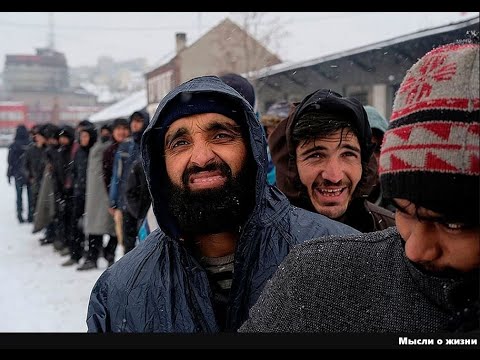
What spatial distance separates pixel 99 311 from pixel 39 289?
443cm

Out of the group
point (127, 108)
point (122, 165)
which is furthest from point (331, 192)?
point (127, 108)

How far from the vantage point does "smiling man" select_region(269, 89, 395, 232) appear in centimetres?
183

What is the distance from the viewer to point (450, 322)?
75 centimetres

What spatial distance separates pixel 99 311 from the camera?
1285mm

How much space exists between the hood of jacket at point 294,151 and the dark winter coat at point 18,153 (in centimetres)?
911

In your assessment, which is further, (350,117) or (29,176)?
(29,176)

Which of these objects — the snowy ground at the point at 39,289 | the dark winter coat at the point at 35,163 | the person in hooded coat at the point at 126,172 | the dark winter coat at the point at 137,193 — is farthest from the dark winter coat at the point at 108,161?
the dark winter coat at the point at 35,163

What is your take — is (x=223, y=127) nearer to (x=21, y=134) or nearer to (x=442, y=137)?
(x=442, y=137)

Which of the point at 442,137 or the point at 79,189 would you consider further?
the point at 79,189

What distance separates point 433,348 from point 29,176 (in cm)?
896

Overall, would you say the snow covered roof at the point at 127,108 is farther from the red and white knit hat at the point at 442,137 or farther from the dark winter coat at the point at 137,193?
the red and white knit hat at the point at 442,137

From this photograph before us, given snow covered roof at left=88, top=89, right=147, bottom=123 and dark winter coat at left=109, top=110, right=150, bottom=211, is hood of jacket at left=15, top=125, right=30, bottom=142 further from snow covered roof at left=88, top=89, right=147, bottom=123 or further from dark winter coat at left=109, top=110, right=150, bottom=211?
snow covered roof at left=88, top=89, right=147, bottom=123
